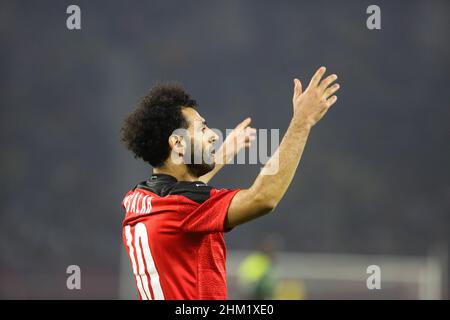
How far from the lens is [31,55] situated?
20.7 metres

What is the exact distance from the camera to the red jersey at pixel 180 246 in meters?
3.43

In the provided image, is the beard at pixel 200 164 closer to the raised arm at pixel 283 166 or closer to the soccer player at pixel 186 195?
the soccer player at pixel 186 195

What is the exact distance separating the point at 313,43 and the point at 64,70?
7.04 m

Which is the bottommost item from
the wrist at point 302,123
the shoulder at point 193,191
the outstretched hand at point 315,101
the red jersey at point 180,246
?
the red jersey at point 180,246

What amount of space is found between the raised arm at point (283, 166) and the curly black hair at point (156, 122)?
605mm

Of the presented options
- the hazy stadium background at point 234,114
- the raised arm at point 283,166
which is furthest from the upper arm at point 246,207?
the hazy stadium background at point 234,114

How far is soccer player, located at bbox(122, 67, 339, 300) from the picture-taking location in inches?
129

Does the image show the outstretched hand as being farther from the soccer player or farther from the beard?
the beard

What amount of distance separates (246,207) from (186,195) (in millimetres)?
354

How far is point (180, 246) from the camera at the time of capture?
3.46 meters

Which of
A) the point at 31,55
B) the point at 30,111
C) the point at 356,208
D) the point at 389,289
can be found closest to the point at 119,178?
the point at 30,111

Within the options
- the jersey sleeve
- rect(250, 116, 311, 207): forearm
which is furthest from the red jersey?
rect(250, 116, 311, 207): forearm

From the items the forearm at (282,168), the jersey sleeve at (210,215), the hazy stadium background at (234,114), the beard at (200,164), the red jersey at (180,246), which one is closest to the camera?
the forearm at (282,168)

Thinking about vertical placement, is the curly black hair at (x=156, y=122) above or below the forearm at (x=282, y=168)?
above
